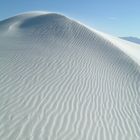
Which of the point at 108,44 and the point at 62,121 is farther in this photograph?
the point at 108,44

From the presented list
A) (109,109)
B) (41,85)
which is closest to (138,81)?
(109,109)

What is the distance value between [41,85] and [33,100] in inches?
54.3

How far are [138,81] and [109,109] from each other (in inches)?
134

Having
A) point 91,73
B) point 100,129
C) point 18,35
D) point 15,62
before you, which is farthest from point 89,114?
point 18,35

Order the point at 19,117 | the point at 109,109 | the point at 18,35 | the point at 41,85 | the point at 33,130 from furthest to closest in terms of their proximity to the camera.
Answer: the point at 18,35 → the point at 41,85 → the point at 109,109 → the point at 19,117 → the point at 33,130

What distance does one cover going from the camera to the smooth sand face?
639cm

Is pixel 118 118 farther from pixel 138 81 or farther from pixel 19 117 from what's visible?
pixel 138 81

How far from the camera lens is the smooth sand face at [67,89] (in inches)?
252

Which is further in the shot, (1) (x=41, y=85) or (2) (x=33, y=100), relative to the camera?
(1) (x=41, y=85)

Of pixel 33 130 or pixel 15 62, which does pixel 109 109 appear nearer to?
pixel 33 130

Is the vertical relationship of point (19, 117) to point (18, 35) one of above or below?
above

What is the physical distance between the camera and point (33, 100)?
25.4ft

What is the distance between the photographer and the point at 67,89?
29.6 feet

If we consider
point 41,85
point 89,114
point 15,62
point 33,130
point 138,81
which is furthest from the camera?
point 15,62
